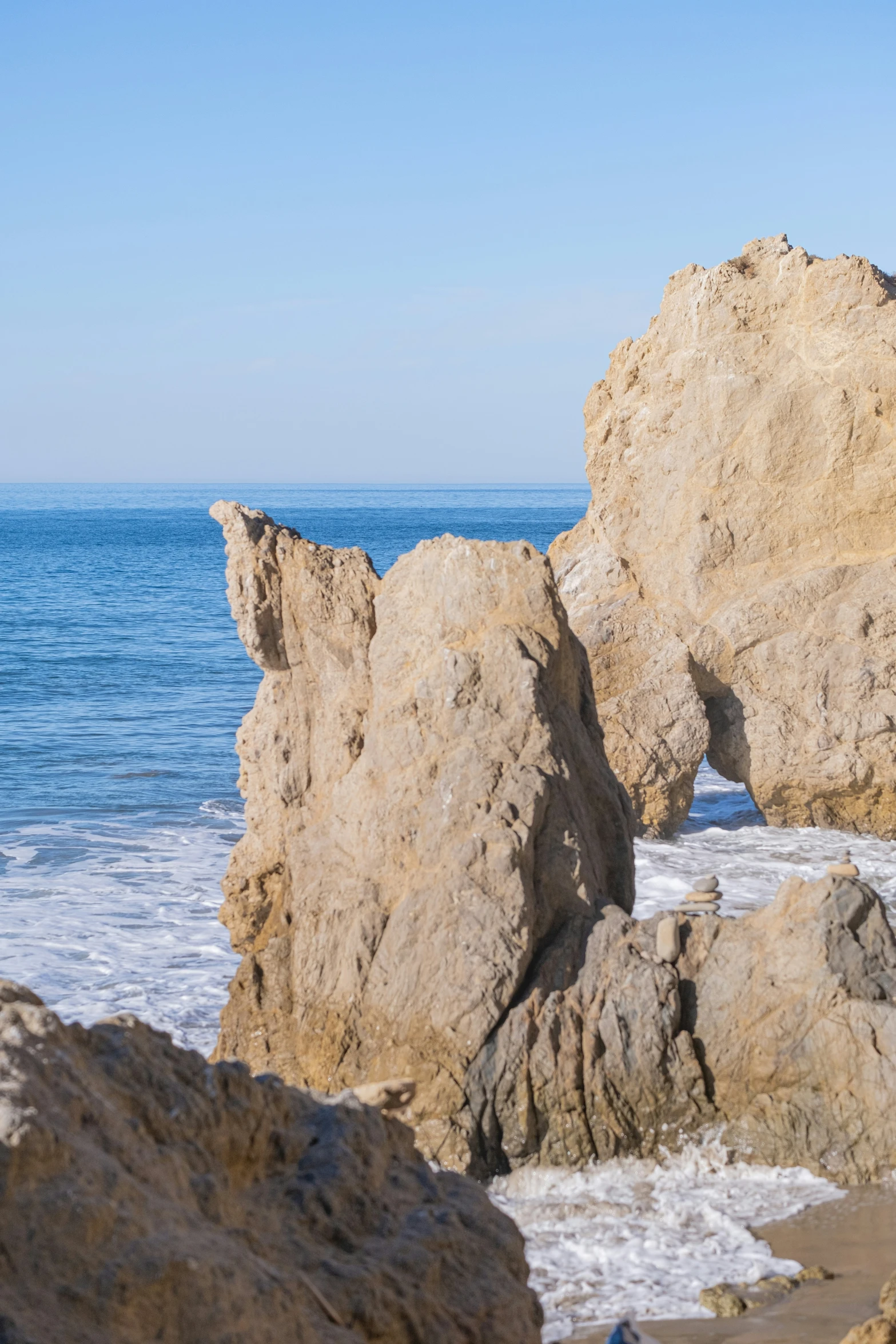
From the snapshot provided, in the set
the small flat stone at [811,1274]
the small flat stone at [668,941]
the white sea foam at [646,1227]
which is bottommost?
Result: the white sea foam at [646,1227]

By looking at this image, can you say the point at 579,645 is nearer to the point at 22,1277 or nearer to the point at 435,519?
Result: the point at 22,1277

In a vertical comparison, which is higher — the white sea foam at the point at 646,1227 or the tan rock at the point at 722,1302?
the tan rock at the point at 722,1302

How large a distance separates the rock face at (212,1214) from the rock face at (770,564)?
10.7m

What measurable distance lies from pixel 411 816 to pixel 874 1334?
3657 mm

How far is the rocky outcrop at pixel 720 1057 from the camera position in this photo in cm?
682

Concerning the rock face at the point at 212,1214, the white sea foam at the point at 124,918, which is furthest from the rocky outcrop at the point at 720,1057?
the rock face at the point at 212,1214

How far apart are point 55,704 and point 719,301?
15765mm

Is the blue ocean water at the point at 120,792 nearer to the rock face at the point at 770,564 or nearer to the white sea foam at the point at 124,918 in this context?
the white sea foam at the point at 124,918

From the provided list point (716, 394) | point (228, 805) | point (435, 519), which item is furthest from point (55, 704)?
point (435, 519)

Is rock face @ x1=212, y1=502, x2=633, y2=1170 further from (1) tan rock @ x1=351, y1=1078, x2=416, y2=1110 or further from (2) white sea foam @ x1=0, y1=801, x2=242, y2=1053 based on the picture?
(1) tan rock @ x1=351, y1=1078, x2=416, y2=1110

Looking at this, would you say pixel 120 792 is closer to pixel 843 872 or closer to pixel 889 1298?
pixel 843 872

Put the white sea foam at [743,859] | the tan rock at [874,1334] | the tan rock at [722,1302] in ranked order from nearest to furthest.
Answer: the tan rock at [874,1334] < the tan rock at [722,1302] < the white sea foam at [743,859]

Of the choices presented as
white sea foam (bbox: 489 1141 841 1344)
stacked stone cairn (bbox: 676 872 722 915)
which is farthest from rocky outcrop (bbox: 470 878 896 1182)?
stacked stone cairn (bbox: 676 872 722 915)

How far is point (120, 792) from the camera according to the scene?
57.5 feet
